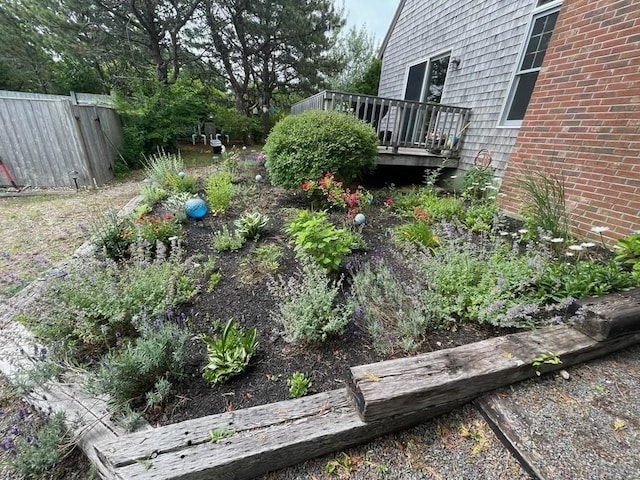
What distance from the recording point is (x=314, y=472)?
50.4 inches

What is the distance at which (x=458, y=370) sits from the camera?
56.1 inches

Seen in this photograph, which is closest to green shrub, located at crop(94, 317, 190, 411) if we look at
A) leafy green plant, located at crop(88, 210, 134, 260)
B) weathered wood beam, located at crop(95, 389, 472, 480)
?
weathered wood beam, located at crop(95, 389, 472, 480)

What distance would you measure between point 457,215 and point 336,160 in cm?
193

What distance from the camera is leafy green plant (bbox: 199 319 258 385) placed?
158 cm

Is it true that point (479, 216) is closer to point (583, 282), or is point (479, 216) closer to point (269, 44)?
point (583, 282)

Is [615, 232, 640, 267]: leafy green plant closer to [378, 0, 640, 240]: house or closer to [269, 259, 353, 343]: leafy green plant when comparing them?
[378, 0, 640, 240]: house

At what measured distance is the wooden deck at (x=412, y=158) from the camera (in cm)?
560

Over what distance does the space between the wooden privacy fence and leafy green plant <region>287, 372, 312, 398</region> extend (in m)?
6.40

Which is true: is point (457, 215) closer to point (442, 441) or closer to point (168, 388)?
point (442, 441)

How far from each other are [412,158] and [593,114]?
2900 mm

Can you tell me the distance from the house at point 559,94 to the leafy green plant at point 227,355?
3903mm

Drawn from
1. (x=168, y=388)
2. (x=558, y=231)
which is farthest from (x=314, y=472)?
(x=558, y=231)

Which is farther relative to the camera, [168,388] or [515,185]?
[515,185]

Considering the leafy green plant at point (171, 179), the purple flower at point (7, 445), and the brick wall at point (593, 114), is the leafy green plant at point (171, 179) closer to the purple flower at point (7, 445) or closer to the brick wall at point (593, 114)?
the purple flower at point (7, 445)
